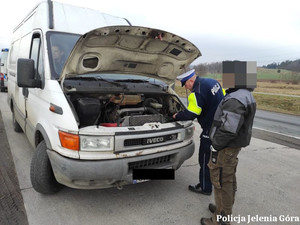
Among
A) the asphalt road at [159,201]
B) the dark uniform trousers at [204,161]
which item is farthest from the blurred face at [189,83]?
the asphalt road at [159,201]

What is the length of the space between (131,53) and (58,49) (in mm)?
1064

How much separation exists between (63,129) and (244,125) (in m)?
1.96

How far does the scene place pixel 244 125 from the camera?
2.32m

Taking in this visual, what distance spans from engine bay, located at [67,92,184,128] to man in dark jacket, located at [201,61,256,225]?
3.61 ft

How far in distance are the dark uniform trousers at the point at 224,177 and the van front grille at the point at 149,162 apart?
26.0 inches

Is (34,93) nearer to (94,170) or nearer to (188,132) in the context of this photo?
(94,170)

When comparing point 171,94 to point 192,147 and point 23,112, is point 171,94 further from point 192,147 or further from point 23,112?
point 23,112

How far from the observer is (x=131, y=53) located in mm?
3283

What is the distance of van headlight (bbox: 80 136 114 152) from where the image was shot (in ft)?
7.88

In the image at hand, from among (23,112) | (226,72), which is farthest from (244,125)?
(23,112)

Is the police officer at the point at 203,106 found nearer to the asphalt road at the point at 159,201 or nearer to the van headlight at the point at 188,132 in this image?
the van headlight at the point at 188,132
